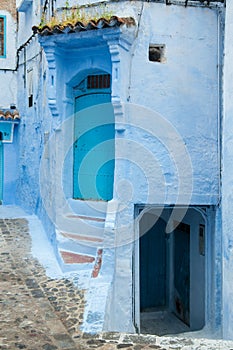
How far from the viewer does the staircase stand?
8094 millimetres

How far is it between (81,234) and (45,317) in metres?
3.13

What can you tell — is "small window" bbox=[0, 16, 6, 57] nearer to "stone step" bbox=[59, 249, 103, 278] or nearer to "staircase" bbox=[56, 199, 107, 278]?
"staircase" bbox=[56, 199, 107, 278]

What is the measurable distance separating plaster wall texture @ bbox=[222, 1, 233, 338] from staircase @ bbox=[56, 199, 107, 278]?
2427 mm

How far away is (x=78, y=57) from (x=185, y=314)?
7.13m

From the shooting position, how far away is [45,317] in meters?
5.96

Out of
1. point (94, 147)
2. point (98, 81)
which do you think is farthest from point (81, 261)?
point (98, 81)

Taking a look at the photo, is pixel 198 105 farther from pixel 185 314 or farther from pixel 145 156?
pixel 185 314

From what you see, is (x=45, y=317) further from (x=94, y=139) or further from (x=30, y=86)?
(x=30, y=86)

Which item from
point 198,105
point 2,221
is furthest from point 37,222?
point 198,105

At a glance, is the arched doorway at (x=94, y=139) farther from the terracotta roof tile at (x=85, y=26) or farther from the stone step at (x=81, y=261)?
the stone step at (x=81, y=261)

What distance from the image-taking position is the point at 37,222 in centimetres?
1138

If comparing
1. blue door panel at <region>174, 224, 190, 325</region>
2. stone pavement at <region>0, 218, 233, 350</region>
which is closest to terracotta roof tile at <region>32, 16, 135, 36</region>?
stone pavement at <region>0, 218, 233, 350</region>

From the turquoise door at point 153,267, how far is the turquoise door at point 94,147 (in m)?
3.49

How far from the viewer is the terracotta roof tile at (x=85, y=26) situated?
8008 millimetres
